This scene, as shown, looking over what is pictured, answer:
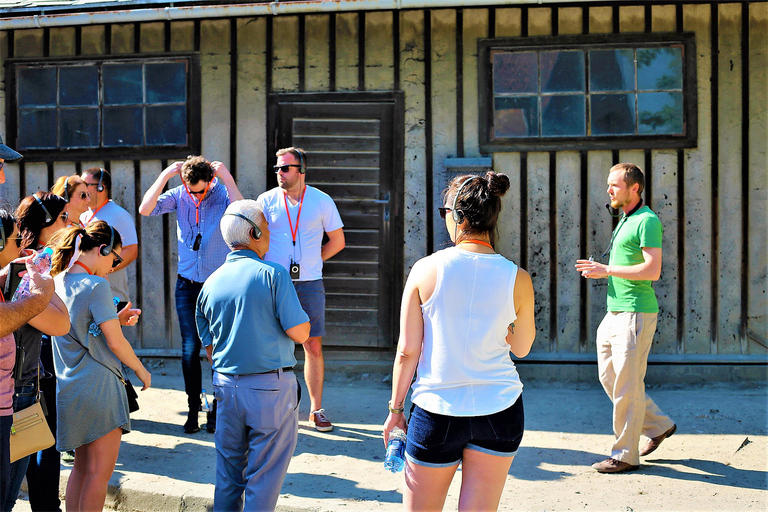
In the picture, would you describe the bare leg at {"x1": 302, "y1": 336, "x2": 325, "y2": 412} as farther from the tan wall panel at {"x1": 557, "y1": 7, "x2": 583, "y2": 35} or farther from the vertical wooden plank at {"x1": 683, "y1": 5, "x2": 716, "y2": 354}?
the tan wall panel at {"x1": 557, "y1": 7, "x2": 583, "y2": 35}

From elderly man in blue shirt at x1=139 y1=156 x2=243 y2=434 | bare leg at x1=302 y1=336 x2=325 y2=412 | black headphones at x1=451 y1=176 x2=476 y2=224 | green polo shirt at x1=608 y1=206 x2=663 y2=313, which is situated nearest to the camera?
black headphones at x1=451 y1=176 x2=476 y2=224

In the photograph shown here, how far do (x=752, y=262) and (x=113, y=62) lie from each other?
6515 millimetres

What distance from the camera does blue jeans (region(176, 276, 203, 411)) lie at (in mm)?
5723

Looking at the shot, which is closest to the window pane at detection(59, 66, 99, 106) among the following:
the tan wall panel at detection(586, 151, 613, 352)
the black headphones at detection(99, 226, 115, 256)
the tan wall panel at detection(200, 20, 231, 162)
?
the tan wall panel at detection(200, 20, 231, 162)

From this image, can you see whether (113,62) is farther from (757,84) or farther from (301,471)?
(757,84)

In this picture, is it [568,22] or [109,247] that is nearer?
[109,247]

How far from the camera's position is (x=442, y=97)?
721cm

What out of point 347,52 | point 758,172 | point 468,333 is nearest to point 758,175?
point 758,172

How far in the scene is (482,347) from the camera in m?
2.95

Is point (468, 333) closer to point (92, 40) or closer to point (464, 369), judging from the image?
point (464, 369)

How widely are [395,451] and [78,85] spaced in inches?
245

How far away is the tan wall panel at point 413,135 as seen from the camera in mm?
7211

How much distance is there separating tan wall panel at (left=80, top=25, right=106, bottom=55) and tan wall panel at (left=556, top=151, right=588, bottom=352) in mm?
4683

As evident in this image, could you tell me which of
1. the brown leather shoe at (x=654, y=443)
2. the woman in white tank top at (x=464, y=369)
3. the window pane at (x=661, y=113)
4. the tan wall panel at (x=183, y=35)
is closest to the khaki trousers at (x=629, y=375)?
the brown leather shoe at (x=654, y=443)
